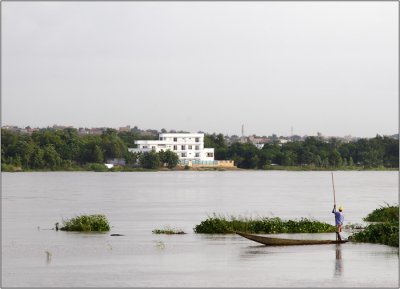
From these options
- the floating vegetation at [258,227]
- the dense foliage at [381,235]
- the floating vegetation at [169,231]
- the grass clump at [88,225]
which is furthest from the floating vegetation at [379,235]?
the grass clump at [88,225]

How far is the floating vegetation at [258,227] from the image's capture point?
44219mm

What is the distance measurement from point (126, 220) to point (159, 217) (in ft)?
12.9

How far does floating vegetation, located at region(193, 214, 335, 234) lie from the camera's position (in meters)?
44.2

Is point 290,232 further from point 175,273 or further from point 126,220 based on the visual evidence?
point 126,220

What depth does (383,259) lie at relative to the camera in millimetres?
35438

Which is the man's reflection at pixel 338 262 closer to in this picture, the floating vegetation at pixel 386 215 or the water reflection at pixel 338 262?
the water reflection at pixel 338 262

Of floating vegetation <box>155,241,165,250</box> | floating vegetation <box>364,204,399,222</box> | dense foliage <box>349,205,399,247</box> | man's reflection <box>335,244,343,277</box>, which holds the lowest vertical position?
man's reflection <box>335,244,343,277</box>

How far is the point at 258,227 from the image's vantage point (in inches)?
1751

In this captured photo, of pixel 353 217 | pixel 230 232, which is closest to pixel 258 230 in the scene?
Result: pixel 230 232

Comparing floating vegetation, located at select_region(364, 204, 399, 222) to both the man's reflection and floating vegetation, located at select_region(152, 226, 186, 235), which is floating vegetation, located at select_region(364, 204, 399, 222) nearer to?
floating vegetation, located at select_region(152, 226, 186, 235)

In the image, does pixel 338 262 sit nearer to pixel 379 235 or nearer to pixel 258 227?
pixel 379 235

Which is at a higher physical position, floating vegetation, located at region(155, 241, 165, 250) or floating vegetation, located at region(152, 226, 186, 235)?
floating vegetation, located at region(152, 226, 186, 235)

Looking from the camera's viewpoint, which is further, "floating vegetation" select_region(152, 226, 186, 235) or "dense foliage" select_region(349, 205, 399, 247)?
"floating vegetation" select_region(152, 226, 186, 235)

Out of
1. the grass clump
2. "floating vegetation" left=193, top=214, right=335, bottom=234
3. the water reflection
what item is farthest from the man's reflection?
the grass clump
